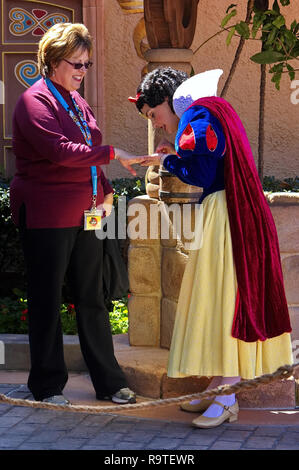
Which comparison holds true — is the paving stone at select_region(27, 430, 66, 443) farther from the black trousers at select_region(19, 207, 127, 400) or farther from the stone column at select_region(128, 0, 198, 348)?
the stone column at select_region(128, 0, 198, 348)

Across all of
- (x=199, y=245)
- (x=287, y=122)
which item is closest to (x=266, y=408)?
(x=199, y=245)

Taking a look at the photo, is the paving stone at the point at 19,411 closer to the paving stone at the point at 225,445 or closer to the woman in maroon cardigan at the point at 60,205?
the woman in maroon cardigan at the point at 60,205

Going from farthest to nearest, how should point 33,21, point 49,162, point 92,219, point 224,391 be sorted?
1. point 33,21
2. point 92,219
3. point 49,162
4. point 224,391

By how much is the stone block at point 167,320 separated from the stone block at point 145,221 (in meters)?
0.34

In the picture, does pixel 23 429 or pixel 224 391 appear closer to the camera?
pixel 224 391

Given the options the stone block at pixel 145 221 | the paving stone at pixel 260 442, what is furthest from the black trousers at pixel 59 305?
the paving stone at pixel 260 442

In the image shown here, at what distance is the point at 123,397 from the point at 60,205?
3.37 ft

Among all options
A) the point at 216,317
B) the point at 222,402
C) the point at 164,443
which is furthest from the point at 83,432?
the point at 216,317

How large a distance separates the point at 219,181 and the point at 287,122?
13.7 feet

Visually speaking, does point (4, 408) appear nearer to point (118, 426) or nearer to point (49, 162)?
point (118, 426)

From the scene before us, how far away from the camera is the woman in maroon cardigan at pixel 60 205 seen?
177 inches

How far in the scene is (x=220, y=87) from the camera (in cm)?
852

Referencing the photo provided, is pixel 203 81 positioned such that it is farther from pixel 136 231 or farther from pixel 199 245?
pixel 136 231

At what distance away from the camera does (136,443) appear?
427 centimetres
